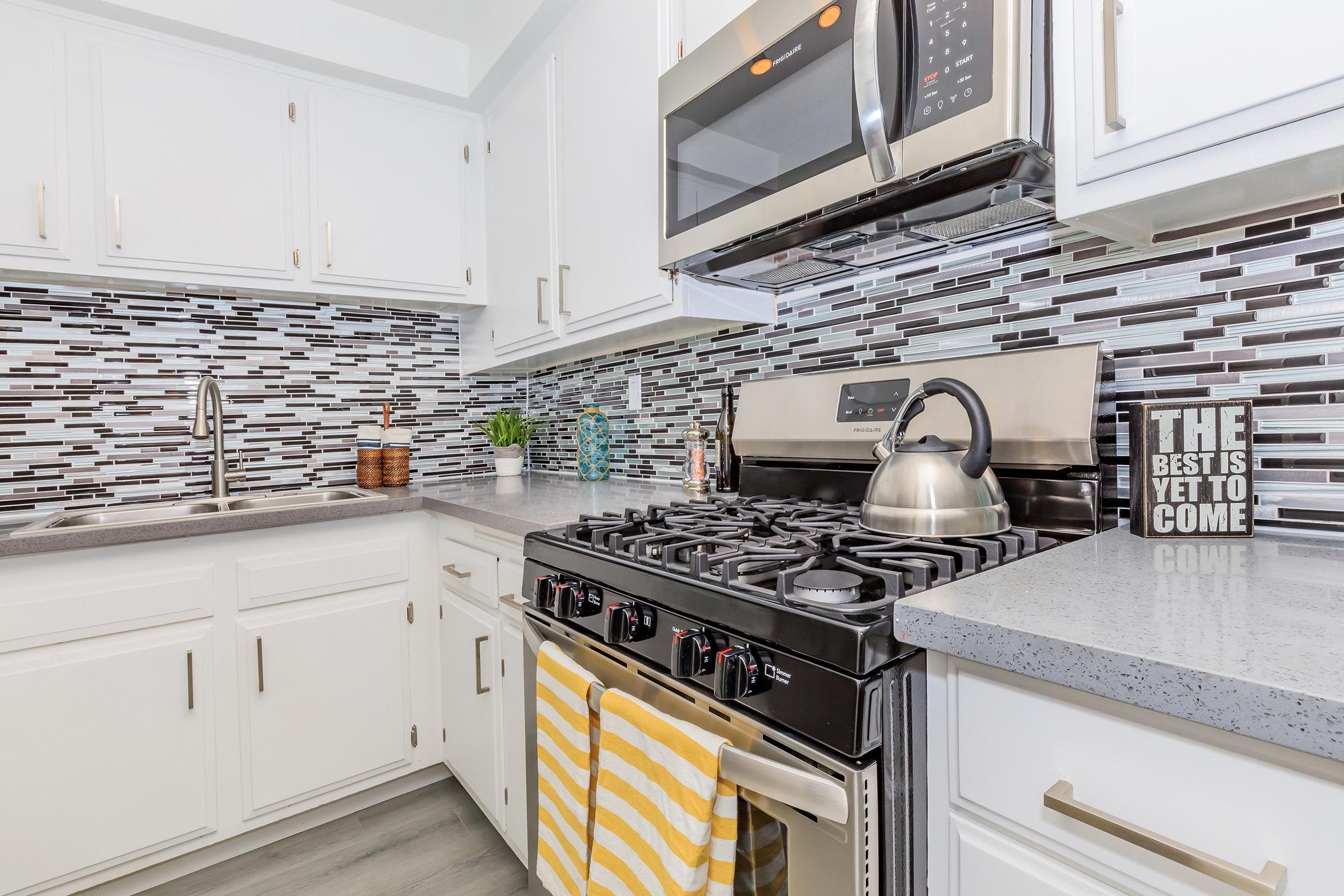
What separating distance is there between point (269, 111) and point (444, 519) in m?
1.46

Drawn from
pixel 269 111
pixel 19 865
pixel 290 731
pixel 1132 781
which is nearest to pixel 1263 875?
pixel 1132 781

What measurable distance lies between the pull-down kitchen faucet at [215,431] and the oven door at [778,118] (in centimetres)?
168

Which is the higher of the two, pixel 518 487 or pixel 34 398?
pixel 34 398

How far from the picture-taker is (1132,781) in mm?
534

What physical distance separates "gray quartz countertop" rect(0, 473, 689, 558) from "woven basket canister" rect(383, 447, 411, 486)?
0.07 m

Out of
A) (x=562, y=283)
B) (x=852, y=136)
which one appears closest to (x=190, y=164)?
(x=562, y=283)

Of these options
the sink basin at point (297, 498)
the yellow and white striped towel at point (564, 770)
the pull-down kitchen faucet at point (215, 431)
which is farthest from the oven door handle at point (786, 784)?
the pull-down kitchen faucet at point (215, 431)

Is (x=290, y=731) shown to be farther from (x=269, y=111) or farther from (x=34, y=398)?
(x=269, y=111)

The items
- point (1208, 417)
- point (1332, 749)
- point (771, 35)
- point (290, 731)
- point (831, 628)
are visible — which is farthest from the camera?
point (290, 731)

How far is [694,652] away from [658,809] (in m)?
0.23

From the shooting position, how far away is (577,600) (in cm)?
110

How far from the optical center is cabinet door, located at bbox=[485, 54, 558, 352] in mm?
2014

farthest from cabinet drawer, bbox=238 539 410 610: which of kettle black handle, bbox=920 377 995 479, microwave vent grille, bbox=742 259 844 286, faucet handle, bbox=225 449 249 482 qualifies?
kettle black handle, bbox=920 377 995 479

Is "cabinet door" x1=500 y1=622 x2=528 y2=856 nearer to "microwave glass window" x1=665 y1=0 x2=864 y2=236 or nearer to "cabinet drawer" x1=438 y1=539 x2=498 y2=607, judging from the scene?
"cabinet drawer" x1=438 y1=539 x2=498 y2=607
